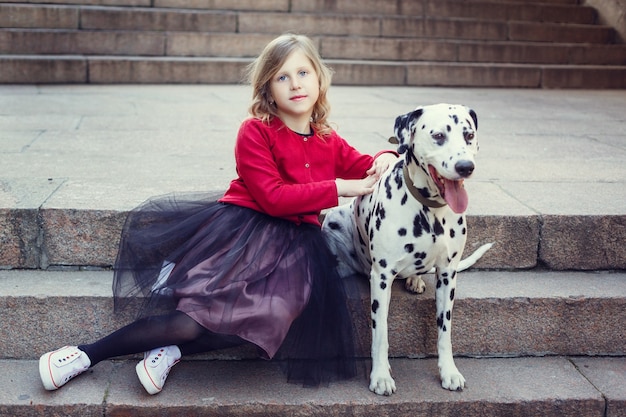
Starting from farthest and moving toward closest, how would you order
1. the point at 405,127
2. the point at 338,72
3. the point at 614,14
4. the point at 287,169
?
the point at 614,14 < the point at 338,72 < the point at 287,169 < the point at 405,127

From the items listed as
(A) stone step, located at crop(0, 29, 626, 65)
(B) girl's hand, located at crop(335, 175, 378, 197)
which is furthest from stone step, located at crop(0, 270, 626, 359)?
(A) stone step, located at crop(0, 29, 626, 65)

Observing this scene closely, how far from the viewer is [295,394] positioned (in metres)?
3.09

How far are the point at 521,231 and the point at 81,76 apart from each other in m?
6.63

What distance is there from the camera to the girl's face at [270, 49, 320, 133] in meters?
3.33

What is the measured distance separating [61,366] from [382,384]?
52.0 inches

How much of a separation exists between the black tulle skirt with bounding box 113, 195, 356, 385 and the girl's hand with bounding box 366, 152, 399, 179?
1.20 ft

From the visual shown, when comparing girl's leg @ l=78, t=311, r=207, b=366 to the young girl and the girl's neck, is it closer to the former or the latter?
the young girl

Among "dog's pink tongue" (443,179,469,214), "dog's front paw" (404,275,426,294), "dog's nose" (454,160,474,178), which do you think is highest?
"dog's nose" (454,160,474,178)

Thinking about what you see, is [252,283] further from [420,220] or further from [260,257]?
[420,220]

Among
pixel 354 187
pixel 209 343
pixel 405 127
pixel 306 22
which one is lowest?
pixel 209 343

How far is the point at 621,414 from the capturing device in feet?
10.3

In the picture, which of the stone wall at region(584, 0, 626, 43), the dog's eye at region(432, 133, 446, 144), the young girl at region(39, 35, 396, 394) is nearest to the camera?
the dog's eye at region(432, 133, 446, 144)

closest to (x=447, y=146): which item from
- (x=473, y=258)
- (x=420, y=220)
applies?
(x=420, y=220)

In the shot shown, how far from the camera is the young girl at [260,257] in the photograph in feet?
10.0
